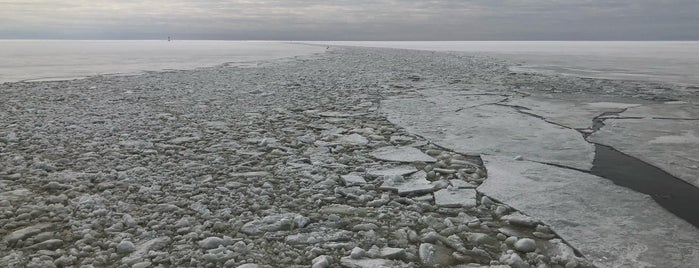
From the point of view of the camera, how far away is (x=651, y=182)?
150 inches

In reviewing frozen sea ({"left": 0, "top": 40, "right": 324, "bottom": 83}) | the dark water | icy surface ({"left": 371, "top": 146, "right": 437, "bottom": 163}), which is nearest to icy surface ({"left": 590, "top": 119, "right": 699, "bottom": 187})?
the dark water

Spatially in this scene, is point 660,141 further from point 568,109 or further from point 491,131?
point 568,109

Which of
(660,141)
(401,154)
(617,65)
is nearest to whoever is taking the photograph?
(401,154)

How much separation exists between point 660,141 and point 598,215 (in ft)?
9.67

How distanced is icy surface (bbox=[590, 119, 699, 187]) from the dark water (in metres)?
0.12

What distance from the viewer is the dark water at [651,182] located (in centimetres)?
321

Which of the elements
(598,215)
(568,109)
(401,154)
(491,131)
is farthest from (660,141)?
(401,154)

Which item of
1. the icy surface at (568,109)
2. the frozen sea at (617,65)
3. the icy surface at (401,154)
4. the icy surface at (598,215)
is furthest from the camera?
the frozen sea at (617,65)

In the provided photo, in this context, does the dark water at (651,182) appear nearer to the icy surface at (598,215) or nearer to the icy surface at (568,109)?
the icy surface at (598,215)

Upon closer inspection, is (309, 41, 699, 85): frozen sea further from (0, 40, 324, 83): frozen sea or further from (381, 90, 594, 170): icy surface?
(0, 40, 324, 83): frozen sea

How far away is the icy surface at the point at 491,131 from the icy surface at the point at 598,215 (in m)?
0.59

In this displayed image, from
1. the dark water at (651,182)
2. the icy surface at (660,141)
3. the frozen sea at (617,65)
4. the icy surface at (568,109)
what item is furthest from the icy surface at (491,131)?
the frozen sea at (617,65)

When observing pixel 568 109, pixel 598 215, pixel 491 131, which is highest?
pixel 568 109

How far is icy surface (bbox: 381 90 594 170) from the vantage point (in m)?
4.70
